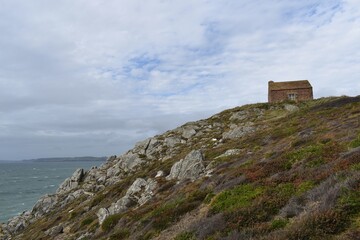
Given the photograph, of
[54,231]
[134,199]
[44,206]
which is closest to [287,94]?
[134,199]

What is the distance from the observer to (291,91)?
59.1 meters

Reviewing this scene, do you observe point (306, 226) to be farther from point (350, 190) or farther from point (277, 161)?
point (277, 161)

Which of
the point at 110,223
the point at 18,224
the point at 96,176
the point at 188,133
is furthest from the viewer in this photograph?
the point at 188,133

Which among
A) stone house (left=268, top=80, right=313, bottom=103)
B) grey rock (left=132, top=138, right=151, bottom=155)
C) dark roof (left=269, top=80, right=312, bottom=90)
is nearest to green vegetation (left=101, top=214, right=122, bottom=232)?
grey rock (left=132, top=138, right=151, bottom=155)

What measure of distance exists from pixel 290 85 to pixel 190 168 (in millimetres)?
40869

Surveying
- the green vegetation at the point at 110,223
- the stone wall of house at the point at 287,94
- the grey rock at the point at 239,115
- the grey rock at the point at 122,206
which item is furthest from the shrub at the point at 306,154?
the stone wall of house at the point at 287,94

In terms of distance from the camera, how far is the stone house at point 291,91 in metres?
58.5

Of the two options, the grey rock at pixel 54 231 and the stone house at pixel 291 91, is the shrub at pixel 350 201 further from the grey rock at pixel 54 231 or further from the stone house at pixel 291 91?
the stone house at pixel 291 91

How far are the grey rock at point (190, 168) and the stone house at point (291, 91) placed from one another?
3519 centimetres

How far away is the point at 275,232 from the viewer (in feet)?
29.1

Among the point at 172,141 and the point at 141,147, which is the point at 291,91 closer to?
the point at 172,141

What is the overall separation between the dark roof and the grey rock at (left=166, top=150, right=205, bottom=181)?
36155 millimetres

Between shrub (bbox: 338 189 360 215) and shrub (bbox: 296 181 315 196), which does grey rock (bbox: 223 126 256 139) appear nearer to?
shrub (bbox: 296 181 315 196)

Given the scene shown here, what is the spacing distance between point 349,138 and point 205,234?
11582 mm
